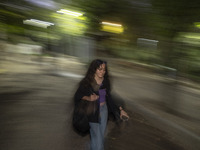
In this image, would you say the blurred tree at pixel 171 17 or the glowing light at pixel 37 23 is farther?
the blurred tree at pixel 171 17

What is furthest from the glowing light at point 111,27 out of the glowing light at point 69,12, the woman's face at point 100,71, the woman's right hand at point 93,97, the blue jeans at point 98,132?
the blue jeans at point 98,132

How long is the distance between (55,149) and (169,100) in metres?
3.92

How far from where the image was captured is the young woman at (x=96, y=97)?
2602 millimetres

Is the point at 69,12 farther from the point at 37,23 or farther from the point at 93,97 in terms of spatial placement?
the point at 93,97

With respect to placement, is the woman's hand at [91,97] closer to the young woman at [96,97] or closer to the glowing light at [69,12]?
the young woman at [96,97]

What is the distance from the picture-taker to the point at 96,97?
2.63m

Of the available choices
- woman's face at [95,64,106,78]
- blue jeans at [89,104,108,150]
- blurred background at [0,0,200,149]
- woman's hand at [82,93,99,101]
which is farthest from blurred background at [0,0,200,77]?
blue jeans at [89,104,108,150]

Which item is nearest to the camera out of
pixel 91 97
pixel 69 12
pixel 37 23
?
pixel 37 23

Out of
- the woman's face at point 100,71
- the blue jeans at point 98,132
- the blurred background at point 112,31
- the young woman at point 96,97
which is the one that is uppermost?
the blurred background at point 112,31

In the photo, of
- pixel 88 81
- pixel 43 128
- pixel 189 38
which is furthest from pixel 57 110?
pixel 189 38

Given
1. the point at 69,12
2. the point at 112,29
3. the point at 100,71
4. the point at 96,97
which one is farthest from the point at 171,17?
the point at 96,97

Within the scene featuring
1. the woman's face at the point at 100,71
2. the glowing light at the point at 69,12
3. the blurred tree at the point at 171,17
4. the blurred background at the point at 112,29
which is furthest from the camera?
the woman's face at the point at 100,71

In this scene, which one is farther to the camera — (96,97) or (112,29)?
(112,29)

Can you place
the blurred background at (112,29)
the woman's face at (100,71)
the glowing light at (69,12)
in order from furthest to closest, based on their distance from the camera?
the woman's face at (100,71) < the glowing light at (69,12) < the blurred background at (112,29)
